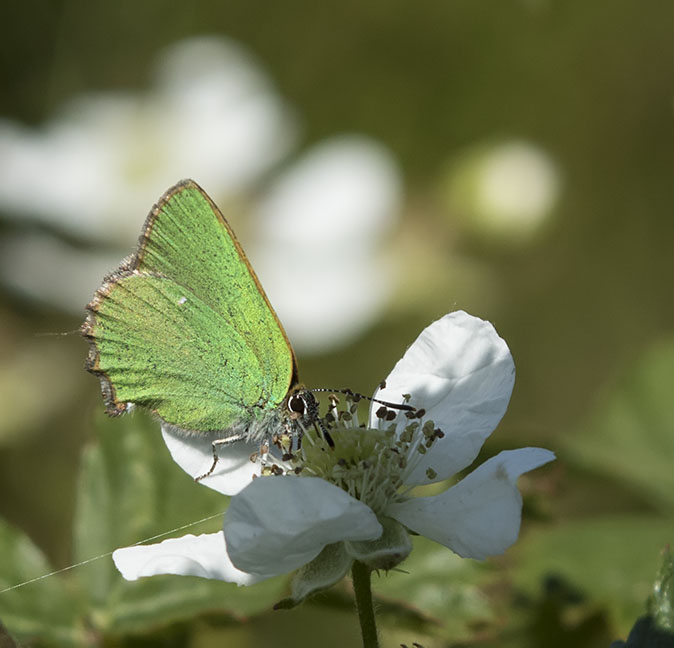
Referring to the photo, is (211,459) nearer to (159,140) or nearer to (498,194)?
(498,194)

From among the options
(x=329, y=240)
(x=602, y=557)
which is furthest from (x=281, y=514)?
(x=329, y=240)

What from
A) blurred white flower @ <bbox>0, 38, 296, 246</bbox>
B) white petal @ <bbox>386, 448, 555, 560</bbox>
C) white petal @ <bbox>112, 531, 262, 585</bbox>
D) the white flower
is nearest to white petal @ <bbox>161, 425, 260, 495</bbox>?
the white flower

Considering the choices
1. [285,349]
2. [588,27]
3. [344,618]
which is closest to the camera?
[285,349]

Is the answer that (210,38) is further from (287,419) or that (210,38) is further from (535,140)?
(287,419)

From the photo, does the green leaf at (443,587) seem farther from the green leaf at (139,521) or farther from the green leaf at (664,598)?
the green leaf at (664,598)

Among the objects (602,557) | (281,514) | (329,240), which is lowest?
(602,557)

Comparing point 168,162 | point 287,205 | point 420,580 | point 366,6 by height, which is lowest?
point 420,580

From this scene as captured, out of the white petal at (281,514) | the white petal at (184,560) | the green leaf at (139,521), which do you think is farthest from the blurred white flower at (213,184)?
the white petal at (281,514)

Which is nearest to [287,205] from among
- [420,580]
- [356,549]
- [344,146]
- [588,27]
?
[344,146]
